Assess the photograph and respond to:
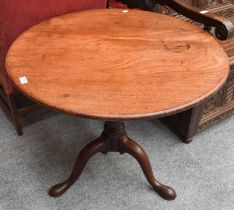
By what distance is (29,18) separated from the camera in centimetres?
120

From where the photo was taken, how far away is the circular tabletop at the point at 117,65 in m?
0.75

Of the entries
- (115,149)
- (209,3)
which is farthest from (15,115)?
(209,3)

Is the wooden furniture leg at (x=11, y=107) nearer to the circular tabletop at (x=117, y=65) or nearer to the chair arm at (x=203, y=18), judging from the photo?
the circular tabletop at (x=117, y=65)

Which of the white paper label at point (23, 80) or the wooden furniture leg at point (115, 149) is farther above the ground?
the white paper label at point (23, 80)

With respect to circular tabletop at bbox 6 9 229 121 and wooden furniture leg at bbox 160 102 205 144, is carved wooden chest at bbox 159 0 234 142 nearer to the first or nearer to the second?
wooden furniture leg at bbox 160 102 205 144

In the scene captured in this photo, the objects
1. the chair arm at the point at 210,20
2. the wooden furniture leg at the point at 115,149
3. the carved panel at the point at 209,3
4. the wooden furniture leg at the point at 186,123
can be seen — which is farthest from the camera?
the carved panel at the point at 209,3

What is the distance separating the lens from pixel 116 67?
874 millimetres

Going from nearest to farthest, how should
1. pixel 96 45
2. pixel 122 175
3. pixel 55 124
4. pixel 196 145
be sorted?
pixel 96 45 → pixel 122 175 → pixel 196 145 → pixel 55 124

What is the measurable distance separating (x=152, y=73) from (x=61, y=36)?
0.36 metres

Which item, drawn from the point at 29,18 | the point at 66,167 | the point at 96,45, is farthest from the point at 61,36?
the point at 66,167

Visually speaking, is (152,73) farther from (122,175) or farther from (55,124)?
(55,124)

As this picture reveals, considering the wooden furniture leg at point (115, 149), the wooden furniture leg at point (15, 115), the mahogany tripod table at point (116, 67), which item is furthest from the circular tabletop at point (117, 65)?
the wooden furniture leg at point (15, 115)

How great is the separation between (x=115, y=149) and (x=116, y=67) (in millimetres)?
438

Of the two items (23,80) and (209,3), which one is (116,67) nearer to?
(23,80)
